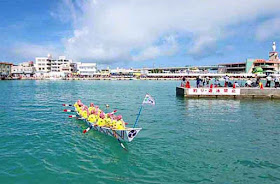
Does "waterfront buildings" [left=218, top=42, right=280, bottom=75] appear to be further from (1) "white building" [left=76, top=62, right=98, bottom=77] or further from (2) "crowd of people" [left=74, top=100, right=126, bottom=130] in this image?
(2) "crowd of people" [left=74, top=100, right=126, bottom=130]

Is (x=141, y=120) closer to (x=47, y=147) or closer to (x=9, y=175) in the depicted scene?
(x=47, y=147)

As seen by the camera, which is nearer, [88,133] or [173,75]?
[88,133]

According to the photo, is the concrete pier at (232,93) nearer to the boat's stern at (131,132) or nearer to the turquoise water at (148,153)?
the turquoise water at (148,153)

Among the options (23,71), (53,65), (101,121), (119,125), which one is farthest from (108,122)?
(23,71)

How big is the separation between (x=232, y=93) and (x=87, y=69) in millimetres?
146803

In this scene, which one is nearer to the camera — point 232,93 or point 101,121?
point 101,121

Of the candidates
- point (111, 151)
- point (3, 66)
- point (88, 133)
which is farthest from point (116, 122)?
point (3, 66)

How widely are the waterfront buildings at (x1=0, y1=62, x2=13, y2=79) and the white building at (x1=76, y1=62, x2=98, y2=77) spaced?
46532 mm

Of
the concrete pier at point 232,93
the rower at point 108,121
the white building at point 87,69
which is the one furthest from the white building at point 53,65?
the rower at point 108,121

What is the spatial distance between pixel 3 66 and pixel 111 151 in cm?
16610

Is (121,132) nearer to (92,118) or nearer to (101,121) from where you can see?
(101,121)

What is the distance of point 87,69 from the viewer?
176000 millimetres

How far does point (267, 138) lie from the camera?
57.9 ft

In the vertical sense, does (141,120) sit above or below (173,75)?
below
